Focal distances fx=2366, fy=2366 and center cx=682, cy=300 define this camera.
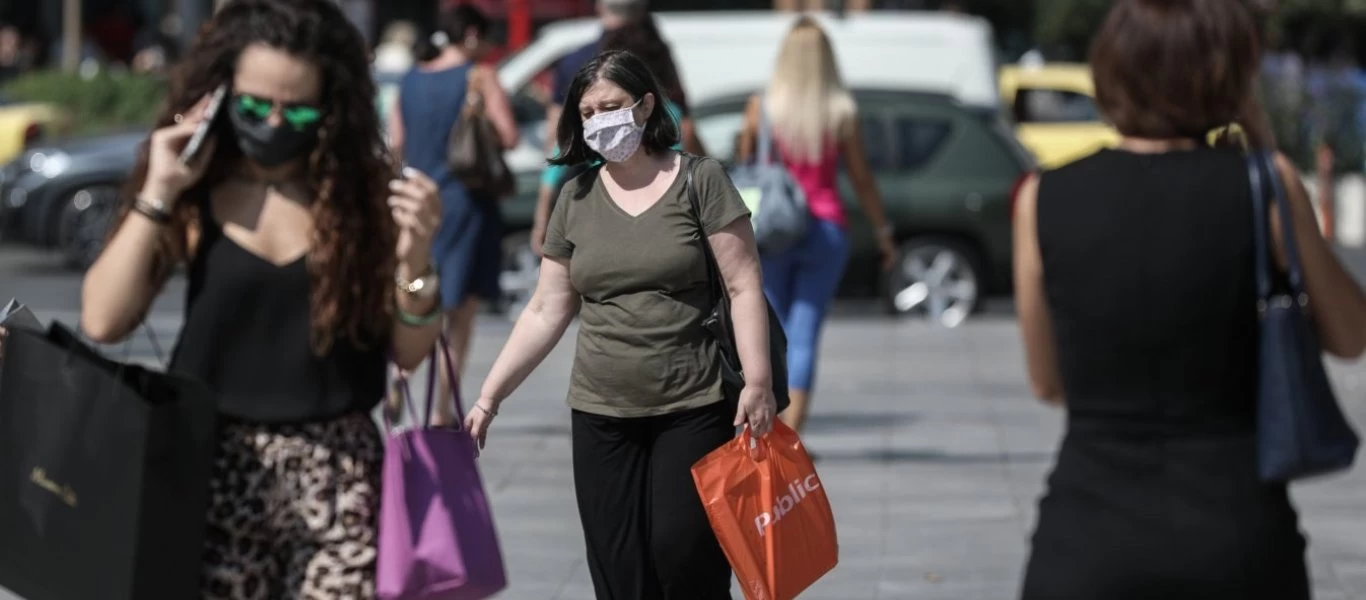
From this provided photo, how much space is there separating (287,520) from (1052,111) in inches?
606

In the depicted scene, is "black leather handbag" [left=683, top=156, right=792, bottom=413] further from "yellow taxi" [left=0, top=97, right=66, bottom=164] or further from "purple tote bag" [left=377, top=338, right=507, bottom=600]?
"yellow taxi" [left=0, top=97, right=66, bottom=164]

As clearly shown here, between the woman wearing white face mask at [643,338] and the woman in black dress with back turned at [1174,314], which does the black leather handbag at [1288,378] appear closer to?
the woman in black dress with back turned at [1174,314]

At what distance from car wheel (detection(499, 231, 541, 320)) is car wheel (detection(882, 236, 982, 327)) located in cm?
227

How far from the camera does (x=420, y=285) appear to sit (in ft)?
13.0

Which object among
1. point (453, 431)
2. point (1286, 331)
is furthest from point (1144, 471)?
point (453, 431)

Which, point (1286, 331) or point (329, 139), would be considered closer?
point (1286, 331)

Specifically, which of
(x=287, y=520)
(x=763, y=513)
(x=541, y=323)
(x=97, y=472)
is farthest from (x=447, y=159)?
(x=97, y=472)

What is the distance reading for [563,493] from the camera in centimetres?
824

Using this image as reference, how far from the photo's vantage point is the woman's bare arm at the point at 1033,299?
3.15 metres

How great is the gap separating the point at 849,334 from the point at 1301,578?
10928 mm

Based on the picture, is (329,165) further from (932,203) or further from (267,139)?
(932,203)

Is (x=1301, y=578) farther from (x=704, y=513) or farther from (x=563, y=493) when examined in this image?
(x=563, y=493)

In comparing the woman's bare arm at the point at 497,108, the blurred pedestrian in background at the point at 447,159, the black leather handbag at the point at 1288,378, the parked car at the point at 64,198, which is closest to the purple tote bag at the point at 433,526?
the black leather handbag at the point at 1288,378

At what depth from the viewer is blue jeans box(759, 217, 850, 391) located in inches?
320
